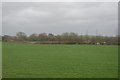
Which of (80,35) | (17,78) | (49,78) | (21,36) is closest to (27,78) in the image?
(17,78)

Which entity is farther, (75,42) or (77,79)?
(75,42)

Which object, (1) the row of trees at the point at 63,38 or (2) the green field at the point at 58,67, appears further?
(1) the row of trees at the point at 63,38

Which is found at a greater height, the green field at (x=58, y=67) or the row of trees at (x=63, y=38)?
the row of trees at (x=63, y=38)

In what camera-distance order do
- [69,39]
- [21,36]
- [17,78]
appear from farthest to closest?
1. [69,39]
2. [21,36]
3. [17,78]

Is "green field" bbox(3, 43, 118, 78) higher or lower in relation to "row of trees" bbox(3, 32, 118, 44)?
lower

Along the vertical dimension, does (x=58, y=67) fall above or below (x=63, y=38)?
below

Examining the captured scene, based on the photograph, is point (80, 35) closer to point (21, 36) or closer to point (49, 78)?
point (21, 36)

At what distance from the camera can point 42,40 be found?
52.0 metres

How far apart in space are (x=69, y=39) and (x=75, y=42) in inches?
89.7

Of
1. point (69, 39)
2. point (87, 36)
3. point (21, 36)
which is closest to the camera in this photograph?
point (21, 36)

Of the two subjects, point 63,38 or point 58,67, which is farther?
point 63,38

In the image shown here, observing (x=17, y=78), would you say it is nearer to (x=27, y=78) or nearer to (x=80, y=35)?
(x=27, y=78)

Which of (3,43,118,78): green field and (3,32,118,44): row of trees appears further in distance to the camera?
(3,32,118,44): row of trees

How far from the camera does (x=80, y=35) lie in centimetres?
5734
